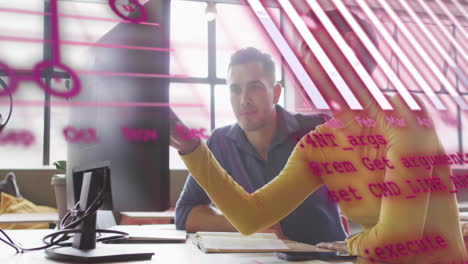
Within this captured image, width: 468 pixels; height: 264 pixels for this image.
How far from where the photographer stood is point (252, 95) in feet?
5.15

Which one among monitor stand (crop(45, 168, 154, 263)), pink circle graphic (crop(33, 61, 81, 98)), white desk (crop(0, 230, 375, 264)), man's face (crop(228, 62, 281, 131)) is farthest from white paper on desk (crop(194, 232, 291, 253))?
man's face (crop(228, 62, 281, 131))

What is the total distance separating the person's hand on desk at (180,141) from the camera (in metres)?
0.70

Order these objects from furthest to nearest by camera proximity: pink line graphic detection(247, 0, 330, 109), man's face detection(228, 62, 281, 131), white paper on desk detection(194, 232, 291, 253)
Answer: man's face detection(228, 62, 281, 131) → pink line graphic detection(247, 0, 330, 109) → white paper on desk detection(194, 232, 291, 253)

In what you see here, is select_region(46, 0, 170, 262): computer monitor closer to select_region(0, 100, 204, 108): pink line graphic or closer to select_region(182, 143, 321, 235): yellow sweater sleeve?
select_region(0, 100, 204, 108): pink line graphic

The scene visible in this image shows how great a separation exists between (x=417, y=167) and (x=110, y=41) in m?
0.57

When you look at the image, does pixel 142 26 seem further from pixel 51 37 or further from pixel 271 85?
pixel 271 85

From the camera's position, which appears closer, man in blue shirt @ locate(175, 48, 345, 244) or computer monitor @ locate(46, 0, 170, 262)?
computer monitor @ locate(46, 0, 170, 262)

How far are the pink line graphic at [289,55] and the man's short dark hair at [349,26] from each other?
0.11 metres

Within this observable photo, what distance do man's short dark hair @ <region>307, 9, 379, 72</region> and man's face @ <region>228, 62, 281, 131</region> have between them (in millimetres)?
383

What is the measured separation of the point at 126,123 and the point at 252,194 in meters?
0.44

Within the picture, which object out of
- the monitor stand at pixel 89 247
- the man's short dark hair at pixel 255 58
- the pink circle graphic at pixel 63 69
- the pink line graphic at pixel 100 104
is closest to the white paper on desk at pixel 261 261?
the monitor stand at pixel 89 247

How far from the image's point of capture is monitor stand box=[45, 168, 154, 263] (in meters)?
0.72

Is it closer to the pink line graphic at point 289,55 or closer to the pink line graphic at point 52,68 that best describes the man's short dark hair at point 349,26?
the pink line graphic at point 289,55

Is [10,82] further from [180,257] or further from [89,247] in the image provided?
[180,257]
